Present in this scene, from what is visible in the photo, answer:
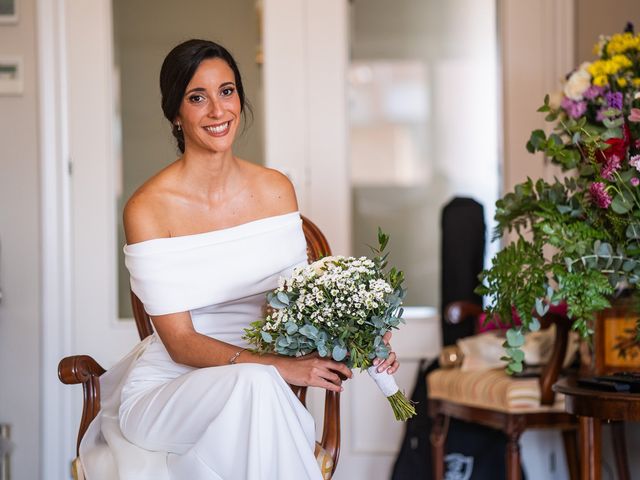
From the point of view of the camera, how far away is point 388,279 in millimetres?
2211

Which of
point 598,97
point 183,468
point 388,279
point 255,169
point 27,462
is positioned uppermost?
point 598,97

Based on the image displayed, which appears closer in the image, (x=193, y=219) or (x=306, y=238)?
(x=193, y=219)

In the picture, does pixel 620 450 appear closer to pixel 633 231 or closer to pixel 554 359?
pixel 554 359

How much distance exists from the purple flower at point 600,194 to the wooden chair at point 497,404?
37.8 inches

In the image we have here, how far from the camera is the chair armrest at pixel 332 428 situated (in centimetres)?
251

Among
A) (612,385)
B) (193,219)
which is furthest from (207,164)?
(612,385)

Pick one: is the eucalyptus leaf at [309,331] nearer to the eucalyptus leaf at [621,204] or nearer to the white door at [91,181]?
the eucalyptus leaf at [621,204]

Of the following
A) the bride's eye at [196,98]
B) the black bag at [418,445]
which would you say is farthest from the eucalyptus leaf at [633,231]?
the black bag at [418,445]

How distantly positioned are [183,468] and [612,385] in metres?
1.08

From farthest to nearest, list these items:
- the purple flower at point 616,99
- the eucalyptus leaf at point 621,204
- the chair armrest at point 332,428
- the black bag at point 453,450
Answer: the black bag at point 453,450, the purple flower at point 616,99, the chair armrest at point 332,428, the eucalyptus leaf at point 621,204

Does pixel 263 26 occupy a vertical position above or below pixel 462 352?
above

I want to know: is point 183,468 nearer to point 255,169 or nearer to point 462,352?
point 255,169

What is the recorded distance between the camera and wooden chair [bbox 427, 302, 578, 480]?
3303 mm

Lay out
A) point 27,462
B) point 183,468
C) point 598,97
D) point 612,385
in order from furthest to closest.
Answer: point 27,462 < point 598,97 < point 612,385 < point 183,468
